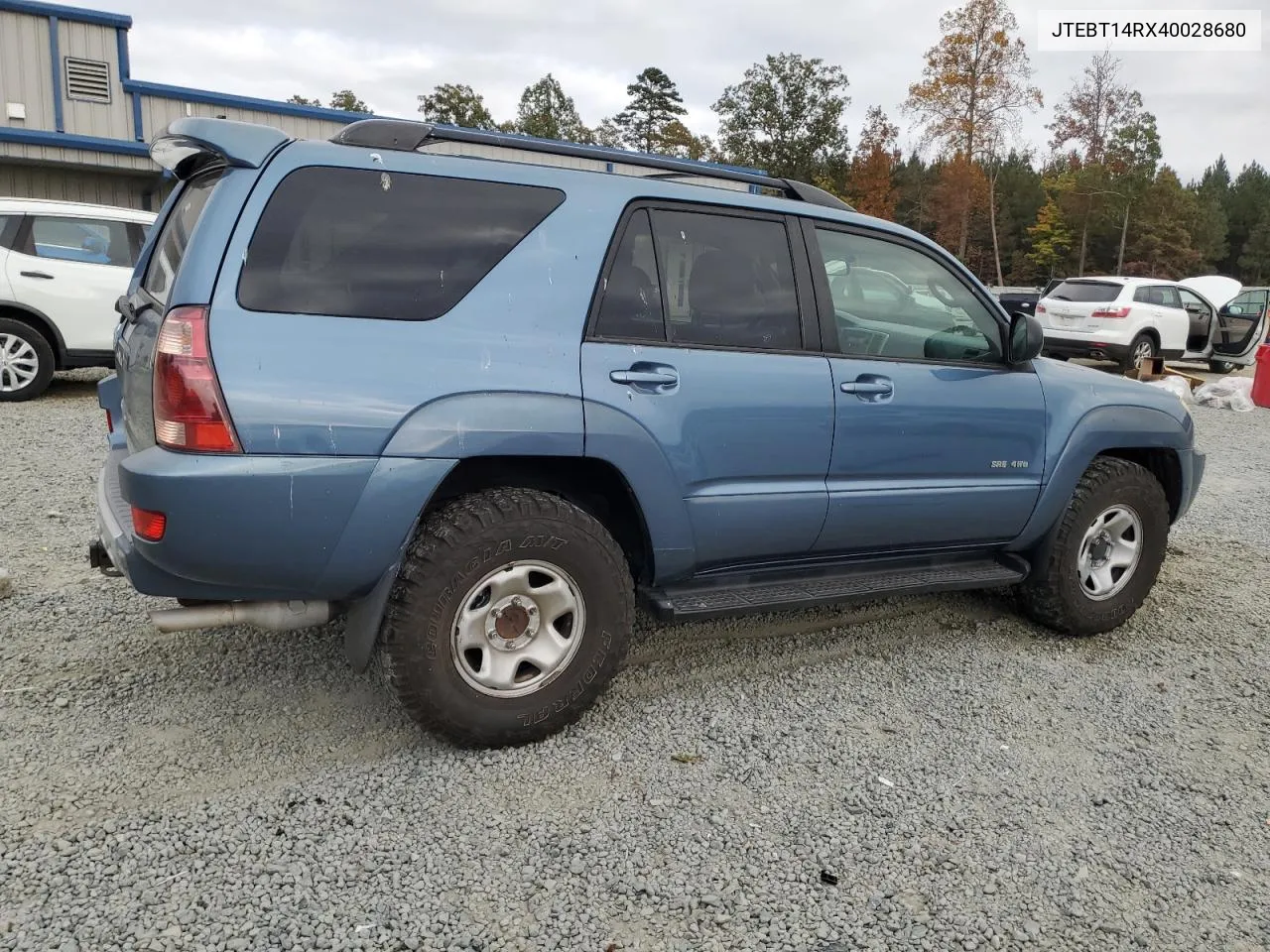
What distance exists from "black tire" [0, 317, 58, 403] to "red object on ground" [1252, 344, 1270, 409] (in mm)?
14362

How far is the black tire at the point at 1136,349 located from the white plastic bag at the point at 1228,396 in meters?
1.70

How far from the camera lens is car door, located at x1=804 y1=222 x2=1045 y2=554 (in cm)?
334

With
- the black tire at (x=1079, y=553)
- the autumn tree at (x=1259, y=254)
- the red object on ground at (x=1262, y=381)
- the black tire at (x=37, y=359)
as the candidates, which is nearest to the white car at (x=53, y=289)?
the black tire at (x=37, y=359)

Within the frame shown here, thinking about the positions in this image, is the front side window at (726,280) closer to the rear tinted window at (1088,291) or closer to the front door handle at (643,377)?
the front door handle at (643,377)

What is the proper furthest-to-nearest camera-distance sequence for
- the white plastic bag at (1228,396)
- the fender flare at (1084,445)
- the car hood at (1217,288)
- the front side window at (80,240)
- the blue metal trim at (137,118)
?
1. the car hood at (1217,288)
2. the blue metal trim at (137,118)
3. the white plastic bag at (1228,396)
4. the front side window at (80,240)
5. the fender flare at (1084,445)

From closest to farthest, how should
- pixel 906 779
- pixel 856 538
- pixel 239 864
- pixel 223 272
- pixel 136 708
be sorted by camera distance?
pixel 239 864 → pixel 223 272 → pixel 906 779 → pixel 136 708 → pixel 856 538

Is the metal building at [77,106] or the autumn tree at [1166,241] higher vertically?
the autumn tree at [1166,241]

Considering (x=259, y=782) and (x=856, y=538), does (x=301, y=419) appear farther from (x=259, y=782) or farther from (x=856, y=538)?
(x=856, y=538)

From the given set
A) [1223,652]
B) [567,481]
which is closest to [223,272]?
[567,481]

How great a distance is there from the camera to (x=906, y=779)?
112 inches

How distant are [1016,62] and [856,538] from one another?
32681mm

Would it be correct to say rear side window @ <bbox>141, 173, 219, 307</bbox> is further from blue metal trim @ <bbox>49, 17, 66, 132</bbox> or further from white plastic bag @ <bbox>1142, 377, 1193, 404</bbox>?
blue metal trim @ <bbox>49, 17, 66, 132</bbox>

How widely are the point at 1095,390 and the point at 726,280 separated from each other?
1.83 metres

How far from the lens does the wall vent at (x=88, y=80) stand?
15289 mm
